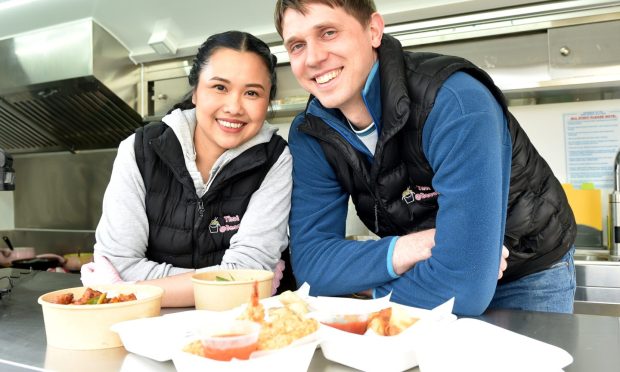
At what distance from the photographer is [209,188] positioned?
147 cm

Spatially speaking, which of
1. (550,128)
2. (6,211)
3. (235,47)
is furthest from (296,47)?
(6,211)

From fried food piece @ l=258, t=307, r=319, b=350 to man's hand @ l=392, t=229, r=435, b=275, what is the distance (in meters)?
0.58

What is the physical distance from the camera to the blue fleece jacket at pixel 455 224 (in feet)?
3.74

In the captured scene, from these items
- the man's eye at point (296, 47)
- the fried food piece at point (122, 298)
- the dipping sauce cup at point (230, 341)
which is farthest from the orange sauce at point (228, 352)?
the man's eye at point (296, 47)

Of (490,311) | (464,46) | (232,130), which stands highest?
(464,46)

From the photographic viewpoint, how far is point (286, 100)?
120 inches

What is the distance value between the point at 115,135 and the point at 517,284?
3042 millimetres

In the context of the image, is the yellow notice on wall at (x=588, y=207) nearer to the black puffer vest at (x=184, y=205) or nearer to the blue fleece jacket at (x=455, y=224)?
the blue fleece jacket at (x=455, y=224)

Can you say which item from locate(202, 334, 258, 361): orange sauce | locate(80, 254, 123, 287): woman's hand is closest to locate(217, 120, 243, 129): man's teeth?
locate(80, 254, 123, 287): woman's hand

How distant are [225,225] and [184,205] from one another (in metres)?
0.13

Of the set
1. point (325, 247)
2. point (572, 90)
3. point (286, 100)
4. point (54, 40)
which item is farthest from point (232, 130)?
point (54, 40)

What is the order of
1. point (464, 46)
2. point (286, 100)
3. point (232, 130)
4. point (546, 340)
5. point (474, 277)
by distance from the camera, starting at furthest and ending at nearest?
point (286, 100) < point (464, 46) < point (232, 130) < point (474, 277) < point (546, 340)

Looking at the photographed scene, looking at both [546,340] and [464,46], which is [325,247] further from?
[464,46]

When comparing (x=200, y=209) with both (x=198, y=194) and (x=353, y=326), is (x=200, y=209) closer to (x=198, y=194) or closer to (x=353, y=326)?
(x=198, y=194)
